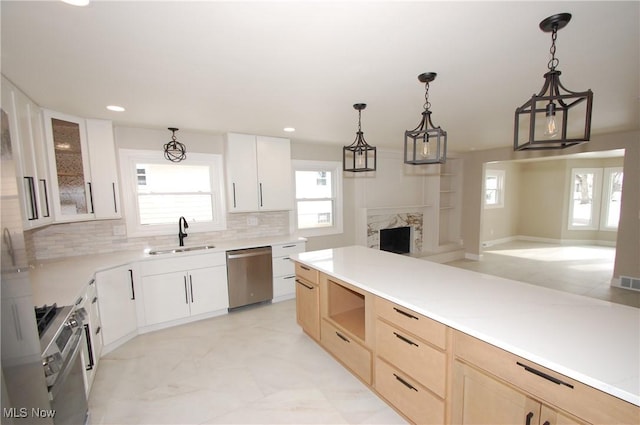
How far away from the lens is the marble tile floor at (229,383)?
6.37ft

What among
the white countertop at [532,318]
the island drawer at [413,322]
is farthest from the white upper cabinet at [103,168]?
the island drawer at [413,322]

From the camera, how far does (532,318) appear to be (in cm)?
137

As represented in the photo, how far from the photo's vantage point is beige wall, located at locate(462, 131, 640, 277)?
423 centimetres

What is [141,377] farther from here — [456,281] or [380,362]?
[456,281]

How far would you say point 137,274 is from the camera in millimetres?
3004

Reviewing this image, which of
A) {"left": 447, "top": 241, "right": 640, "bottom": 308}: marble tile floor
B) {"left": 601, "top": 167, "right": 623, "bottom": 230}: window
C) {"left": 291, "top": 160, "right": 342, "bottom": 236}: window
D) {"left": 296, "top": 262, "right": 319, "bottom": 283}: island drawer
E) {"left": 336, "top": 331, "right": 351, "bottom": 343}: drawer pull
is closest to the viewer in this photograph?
{"left": 336, "top": 331, "right": 351, "bottom": 343}: drawer pull

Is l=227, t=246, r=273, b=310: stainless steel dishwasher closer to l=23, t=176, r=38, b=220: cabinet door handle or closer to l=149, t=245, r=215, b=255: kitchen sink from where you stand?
l=149, t=245, r=215, b=255: kitchen sink

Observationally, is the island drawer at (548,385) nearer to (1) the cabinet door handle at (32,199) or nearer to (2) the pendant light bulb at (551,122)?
(2) the pendant light bulb at (551,122)

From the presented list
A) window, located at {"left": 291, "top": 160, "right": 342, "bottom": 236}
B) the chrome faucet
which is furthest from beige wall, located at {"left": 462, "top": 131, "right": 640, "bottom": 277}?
the chrome faucet

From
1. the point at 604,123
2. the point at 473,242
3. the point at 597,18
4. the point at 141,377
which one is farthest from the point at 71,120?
the point at 473,242

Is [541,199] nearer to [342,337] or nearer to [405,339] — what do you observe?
[342,337]

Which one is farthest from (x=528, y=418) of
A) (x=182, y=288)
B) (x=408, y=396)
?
(x=182, y=288)

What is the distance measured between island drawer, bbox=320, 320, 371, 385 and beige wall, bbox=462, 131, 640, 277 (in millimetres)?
5103

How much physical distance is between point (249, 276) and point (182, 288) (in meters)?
0.80
